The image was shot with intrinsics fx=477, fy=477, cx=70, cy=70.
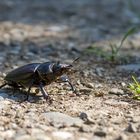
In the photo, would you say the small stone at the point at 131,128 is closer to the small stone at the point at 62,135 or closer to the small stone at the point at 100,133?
the small stone at the point at 100,133

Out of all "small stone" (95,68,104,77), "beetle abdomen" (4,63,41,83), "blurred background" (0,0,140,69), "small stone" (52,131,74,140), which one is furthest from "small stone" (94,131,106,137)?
"blurred background" (0,0,140,69)

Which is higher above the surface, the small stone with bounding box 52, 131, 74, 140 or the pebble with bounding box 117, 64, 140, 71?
the small stone with bounding box 52, 131, 74, 140

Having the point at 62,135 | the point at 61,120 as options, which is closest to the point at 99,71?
the point at 61,120

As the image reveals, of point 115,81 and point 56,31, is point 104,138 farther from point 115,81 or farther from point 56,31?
point 56,31

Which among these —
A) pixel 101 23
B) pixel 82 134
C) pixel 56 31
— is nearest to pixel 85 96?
pixel 82 134

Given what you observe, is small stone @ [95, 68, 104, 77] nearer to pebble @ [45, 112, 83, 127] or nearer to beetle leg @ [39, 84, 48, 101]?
beetle leg @ [39, 84, 48, 101]

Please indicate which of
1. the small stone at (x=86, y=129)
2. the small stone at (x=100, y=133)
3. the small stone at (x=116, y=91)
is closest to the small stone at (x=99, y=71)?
the small stone at (x=116, y=91)

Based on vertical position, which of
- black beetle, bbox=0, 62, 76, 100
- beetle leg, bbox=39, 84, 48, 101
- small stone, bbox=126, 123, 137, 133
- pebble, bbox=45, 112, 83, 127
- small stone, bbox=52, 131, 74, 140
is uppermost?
black beetle, bbox=0, 62, 76, 100
